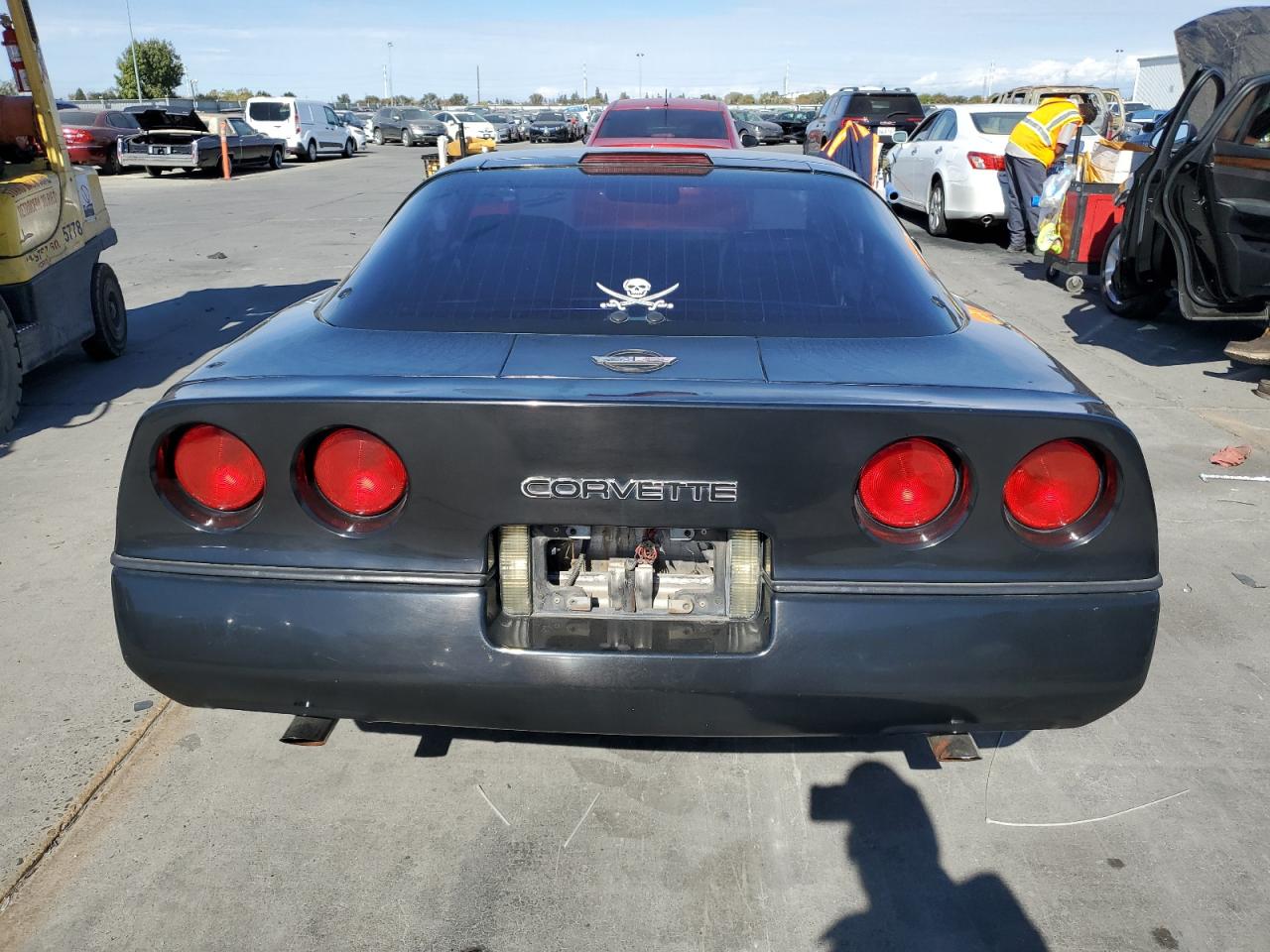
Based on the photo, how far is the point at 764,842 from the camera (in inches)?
101

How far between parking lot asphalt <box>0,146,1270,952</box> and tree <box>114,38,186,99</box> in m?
73.7

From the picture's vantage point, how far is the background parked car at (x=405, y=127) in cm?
4140

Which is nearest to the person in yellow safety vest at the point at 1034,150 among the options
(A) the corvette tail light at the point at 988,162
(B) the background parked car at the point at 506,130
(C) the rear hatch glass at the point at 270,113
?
(A) the corvette tail light at the point at 988,162

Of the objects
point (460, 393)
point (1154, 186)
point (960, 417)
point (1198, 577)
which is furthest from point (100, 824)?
point (1154, 186)

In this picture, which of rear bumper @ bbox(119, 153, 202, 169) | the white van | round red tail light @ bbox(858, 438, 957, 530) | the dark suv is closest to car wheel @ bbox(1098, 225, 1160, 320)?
round red tail light @ bbox(858, 438, 957, 530)

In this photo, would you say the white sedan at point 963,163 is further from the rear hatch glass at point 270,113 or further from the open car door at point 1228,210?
the rear hatch glass at point 270,113

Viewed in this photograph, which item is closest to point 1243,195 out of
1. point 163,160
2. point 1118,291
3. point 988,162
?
point 1118,291

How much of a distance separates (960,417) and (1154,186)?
6507 millimetres

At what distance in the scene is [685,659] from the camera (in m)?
2.14

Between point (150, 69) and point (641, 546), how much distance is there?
256ft

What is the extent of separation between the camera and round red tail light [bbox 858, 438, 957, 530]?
83.0 inches

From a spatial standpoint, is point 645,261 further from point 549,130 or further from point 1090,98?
point 549,130

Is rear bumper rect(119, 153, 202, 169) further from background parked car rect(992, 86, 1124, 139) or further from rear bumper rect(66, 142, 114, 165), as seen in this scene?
background parked car rect(992, 86, 1124, 139)

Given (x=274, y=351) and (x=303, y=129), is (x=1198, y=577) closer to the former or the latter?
(x=274, y=351)
